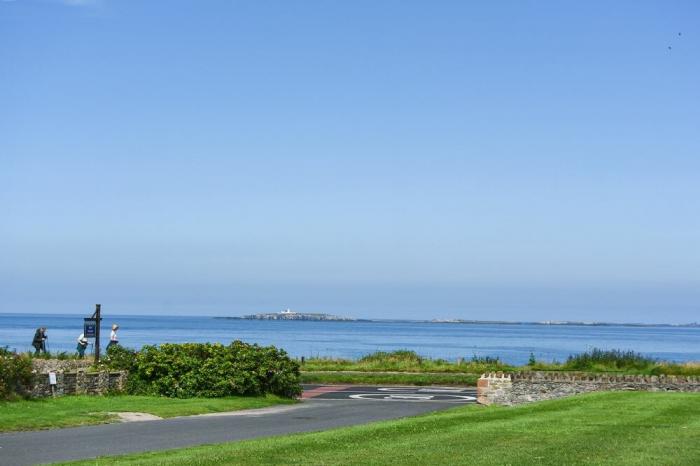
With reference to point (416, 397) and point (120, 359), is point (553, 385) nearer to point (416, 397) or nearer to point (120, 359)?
point (416, 397)

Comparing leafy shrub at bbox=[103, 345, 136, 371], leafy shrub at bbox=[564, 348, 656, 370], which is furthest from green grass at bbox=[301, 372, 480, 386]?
leafy shrub at bbox=[103, 345, 136, 371]

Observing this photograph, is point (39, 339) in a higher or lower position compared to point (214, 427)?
higher

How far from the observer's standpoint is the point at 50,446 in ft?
62.6

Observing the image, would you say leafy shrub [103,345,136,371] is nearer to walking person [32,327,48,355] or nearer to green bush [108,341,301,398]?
green bush [108,341,301,398]

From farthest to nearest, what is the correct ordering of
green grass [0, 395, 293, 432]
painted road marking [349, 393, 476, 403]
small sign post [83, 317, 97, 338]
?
small sign post [83, 317, 97, 338] → painted road marking [349, 393, 476, 403] → green grass [0, 395, 293, 432]

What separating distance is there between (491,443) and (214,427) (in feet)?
27.0

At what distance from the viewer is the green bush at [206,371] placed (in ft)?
106

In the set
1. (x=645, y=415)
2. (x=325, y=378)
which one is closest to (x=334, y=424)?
(x=645, y=415)

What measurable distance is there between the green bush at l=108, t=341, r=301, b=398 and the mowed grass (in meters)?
10.8

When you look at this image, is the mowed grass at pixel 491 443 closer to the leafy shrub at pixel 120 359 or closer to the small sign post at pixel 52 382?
the small sign post at pixel 52 382

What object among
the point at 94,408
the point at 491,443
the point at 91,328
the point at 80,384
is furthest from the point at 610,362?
the point at 491,443

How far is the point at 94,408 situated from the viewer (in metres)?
27.0

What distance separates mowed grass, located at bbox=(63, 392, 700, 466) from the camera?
15.5m

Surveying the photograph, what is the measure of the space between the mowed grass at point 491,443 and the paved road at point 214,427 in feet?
5.23
